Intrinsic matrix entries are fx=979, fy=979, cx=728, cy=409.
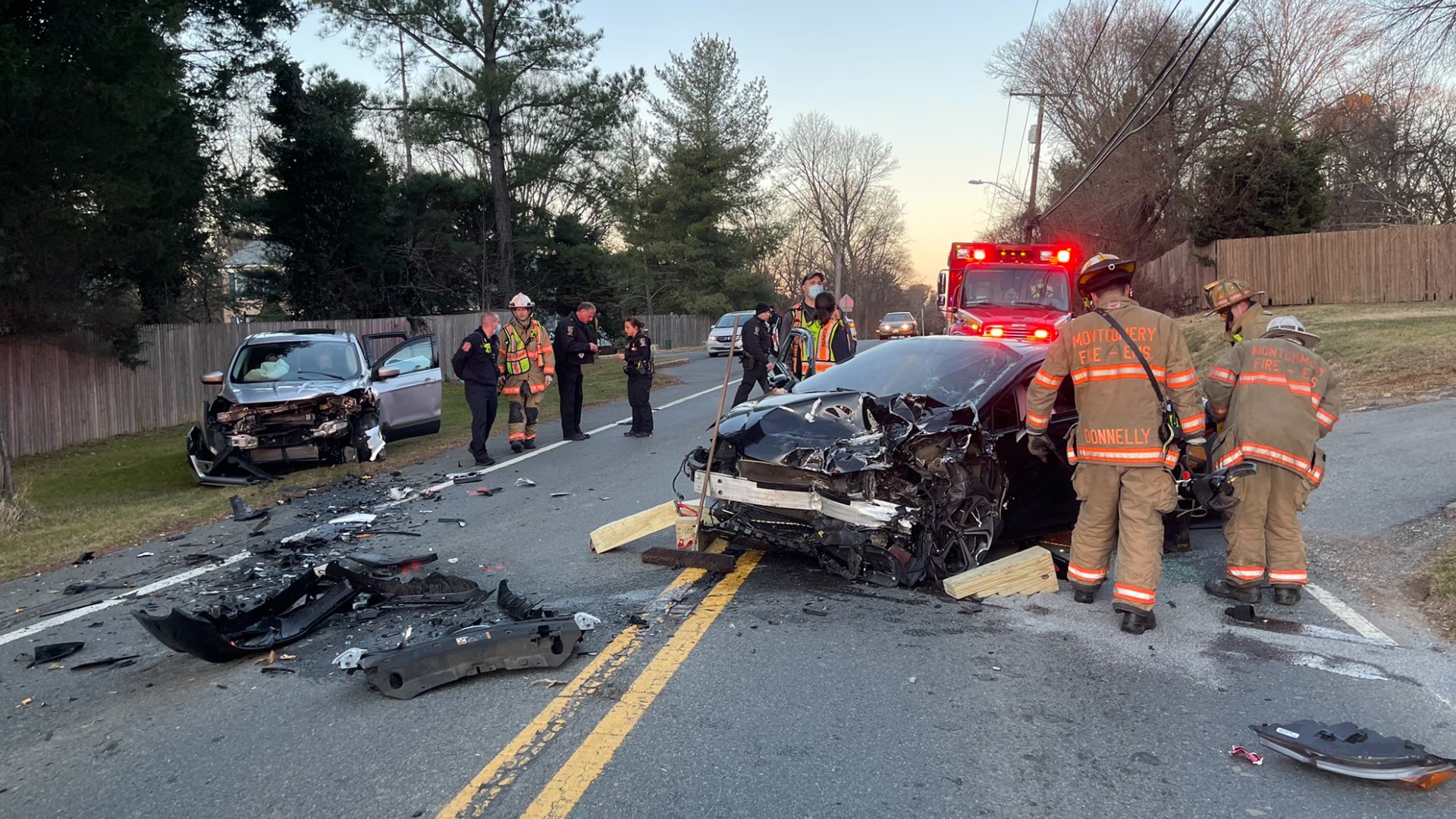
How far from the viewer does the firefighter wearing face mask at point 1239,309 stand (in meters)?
6.22

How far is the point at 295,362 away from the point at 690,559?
7919 mm

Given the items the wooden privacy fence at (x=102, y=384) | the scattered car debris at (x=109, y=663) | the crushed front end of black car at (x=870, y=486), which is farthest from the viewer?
the wooden privacy fence at (x=102, y=384)

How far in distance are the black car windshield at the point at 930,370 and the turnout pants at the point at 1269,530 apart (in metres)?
1.59

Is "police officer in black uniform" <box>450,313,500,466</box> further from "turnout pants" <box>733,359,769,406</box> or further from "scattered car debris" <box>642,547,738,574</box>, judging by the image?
"scattered car debris" <box>642,547,738,574</box>

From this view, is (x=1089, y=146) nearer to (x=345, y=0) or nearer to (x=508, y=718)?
(x=345, y=0)

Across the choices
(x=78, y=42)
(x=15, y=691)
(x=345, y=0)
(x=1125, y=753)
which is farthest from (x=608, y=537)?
(x=345, y=0)

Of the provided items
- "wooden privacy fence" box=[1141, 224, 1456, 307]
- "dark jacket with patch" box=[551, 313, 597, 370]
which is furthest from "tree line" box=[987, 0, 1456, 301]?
"dark jacket with patch" box=[551, 313, 597, 370]

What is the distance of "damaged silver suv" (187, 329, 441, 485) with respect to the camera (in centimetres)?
1054

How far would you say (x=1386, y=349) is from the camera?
1434 cm

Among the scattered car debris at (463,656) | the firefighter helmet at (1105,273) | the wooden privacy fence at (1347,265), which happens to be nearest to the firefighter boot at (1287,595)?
the firefighter helmet at (1105,273)

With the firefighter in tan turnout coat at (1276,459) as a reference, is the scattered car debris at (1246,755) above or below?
below

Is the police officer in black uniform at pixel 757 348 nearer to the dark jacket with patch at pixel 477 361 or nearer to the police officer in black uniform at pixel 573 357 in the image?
the police officer in black uniform at pixel 573 357

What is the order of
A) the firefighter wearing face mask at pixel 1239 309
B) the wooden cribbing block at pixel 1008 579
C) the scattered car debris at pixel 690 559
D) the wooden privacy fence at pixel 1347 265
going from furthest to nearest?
the wooden privacy fence at pixel 1347 265, the firefighter wearing face mask at pixel 1239 309, the scattered car debris at pixel 690 559, the wooden cribbing block at pixel 1008 579

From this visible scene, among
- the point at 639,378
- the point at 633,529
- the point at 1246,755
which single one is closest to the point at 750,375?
the point at 639,378
